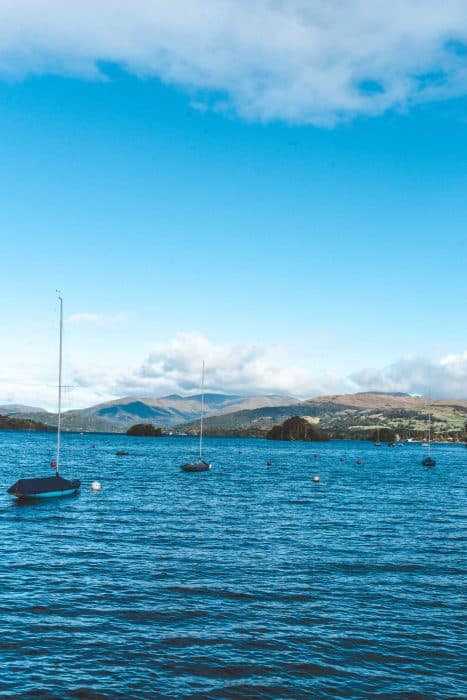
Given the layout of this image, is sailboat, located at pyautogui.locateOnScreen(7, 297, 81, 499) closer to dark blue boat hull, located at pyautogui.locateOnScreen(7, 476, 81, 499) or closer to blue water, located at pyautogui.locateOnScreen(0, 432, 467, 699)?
dark blue boat hull, located at pyautogui.locateOnScreen(7, 476, 81, 499)

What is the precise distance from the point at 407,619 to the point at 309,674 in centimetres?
919

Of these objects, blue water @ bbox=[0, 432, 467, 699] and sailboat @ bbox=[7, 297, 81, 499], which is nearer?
blue water @ bbox=[0, 432, 467, 699]

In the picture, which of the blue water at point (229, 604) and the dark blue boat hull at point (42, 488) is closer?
the blue water at point (229, 604)

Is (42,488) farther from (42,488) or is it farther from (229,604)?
(229,604)

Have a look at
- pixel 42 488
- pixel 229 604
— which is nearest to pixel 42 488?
pixel 42 488

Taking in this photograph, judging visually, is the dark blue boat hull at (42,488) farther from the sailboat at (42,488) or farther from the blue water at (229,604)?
the blue water at (229,604)

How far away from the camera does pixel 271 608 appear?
32.0m

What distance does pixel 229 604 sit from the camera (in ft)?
107

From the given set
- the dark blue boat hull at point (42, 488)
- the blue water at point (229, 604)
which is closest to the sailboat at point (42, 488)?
the dark blue boat hull at point (42, 488)

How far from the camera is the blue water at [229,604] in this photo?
2356 cm

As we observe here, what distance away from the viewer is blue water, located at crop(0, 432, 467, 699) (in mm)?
23562

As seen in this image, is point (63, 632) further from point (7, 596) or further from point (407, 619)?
point (407, 619)

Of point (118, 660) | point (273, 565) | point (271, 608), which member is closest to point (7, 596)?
point (118, 660)

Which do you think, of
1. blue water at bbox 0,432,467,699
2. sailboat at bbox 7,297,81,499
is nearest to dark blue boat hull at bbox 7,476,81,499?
sailboat at bbox 7,297,81,499
